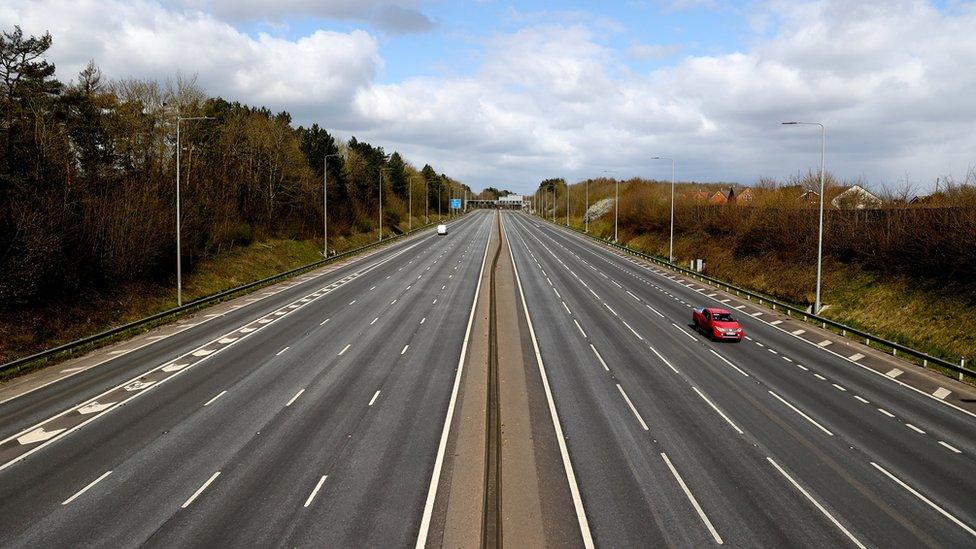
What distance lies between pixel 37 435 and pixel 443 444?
11526mm

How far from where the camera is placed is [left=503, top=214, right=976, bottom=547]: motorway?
37.2 ft

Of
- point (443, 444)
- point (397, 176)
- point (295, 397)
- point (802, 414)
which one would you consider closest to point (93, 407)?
point (295, 397)

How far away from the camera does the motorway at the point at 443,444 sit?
11.2 meters

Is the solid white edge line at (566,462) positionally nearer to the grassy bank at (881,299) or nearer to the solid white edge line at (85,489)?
the solid white edge line at (85,489)

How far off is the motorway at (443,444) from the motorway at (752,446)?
0.07 metres

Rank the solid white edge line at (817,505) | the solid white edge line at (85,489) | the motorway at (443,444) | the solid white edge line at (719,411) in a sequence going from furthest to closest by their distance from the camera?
1. the solid white edge line at (719,411)
2. the solid white edge line at (85,489)
3. the motorway at (443,444)
4. the solid white edge line at (817,505)

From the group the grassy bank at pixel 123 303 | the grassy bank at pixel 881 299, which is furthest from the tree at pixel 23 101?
the grassy bank at pixel 881 299

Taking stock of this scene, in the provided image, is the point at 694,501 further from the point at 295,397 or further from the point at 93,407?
the point at 93,407

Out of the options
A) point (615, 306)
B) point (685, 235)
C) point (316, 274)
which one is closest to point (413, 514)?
→ point (615, 306)

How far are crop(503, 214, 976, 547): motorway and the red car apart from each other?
28.6 inches

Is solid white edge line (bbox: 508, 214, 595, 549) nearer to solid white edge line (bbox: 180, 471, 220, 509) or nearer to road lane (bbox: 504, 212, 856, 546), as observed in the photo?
road lane (bbox: 504, 212, 856, 546)

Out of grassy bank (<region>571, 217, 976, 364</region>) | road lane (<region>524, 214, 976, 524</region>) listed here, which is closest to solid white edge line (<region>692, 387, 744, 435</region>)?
road lane (<region>524, 214, 976, 524</region>)

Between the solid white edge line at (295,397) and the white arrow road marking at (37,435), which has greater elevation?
the solid white edge line at (295,397)

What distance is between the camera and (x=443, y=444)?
600 inches
